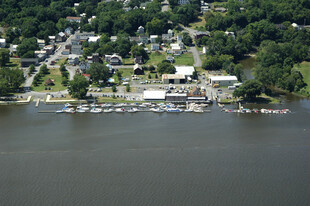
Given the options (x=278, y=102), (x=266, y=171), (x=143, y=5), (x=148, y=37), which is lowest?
(x=266, y=171)

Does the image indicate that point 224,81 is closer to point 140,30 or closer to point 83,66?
point 83,66

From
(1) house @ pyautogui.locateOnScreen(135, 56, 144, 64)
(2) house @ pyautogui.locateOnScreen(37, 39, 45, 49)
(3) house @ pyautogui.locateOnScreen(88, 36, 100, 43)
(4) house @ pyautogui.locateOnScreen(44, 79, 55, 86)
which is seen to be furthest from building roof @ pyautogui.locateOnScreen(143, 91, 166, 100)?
(2) house @ pyautogui.locateOnScreen(37, 39, 45, 49)

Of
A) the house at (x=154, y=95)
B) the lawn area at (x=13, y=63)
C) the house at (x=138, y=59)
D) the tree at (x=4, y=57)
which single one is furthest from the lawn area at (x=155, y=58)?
the tree at (x=4, y=57)

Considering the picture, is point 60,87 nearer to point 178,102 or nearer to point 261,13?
point 178,102

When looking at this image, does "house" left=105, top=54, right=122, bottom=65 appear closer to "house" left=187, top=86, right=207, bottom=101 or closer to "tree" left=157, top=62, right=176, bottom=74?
"tree" left=157, top=62, right=176, bottom=74

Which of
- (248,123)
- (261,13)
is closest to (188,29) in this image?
(261,13)

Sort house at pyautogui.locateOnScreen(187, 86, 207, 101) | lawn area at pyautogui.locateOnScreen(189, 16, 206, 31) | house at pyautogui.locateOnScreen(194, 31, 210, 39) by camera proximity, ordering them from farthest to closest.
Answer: lawn area at pyautogui.locateOnScreen(189, 16, 206, 31), house at pyautogui.locateOnScreen(194, 31, 210, 39), house at pyautogui.locateOnScreen(187, 86, 207, 101)

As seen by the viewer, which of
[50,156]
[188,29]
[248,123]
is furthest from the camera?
[188,29]
